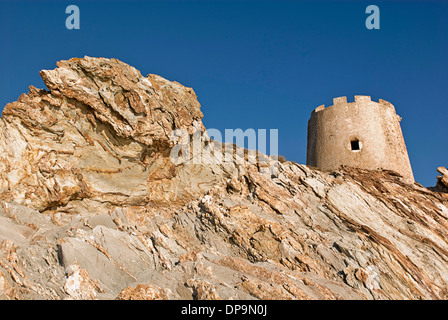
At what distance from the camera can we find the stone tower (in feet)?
64.0

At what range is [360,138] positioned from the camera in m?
19.9

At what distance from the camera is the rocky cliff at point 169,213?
37.8 ft

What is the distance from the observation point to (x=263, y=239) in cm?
1380

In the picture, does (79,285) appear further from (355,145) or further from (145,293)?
(355,145)

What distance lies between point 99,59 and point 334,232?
1173 centimetres

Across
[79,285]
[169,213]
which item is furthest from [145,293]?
[169,213]

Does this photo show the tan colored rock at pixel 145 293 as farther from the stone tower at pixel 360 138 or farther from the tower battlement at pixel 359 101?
the tower battlement at pixel 359 101

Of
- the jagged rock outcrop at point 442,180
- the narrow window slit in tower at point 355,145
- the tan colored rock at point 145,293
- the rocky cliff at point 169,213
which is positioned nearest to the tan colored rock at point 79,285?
the rocky cliff at point 169,213

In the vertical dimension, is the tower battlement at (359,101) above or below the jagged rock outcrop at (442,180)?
above

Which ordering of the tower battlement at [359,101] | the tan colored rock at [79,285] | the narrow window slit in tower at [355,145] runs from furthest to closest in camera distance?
the tower battlement at [359,101] < the narrow window slit in tower at [355,145] < the tan colored rock at [79,285]

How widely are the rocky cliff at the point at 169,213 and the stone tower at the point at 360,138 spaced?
166cm

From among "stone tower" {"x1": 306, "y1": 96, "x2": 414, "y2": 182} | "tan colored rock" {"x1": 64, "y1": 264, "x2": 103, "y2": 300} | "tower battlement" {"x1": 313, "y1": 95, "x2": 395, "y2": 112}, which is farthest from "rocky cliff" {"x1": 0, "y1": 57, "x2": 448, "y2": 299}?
"tower battlement" {"x1": 313, "y1": 95, "x2": 395, "y2": 112}
